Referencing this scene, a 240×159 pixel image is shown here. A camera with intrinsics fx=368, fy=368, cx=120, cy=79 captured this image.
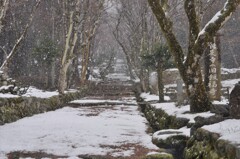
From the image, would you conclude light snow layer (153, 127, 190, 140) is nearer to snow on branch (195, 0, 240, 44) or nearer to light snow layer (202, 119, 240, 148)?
light snow layer (202, 119, 240, 148)

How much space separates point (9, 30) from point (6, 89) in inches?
736

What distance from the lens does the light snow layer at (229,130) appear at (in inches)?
220

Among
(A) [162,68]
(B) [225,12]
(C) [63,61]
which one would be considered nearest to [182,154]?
(B) [225,12]

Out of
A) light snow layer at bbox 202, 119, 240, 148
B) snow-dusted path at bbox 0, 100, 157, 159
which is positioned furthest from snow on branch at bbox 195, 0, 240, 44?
light snow layer at bbox 202, 119, 240, 148

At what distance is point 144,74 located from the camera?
2809cm

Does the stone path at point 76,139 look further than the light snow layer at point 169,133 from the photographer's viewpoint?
No

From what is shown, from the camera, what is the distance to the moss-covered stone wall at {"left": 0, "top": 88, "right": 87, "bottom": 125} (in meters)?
12.0

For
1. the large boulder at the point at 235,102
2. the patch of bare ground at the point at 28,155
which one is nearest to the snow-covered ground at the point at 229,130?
the large boulder at the point at 235,102

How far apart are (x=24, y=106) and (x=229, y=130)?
9.27m

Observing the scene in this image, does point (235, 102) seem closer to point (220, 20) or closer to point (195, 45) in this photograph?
point (195, 45)

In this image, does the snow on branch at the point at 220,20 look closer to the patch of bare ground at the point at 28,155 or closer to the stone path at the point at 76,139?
the stone path at the point at 76,139

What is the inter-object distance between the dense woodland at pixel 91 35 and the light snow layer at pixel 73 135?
233cm

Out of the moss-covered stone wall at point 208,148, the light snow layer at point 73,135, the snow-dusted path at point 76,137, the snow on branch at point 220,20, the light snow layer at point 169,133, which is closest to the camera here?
the moss-covered stone wall at point 208,148

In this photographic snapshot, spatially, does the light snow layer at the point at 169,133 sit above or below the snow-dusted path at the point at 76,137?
above
